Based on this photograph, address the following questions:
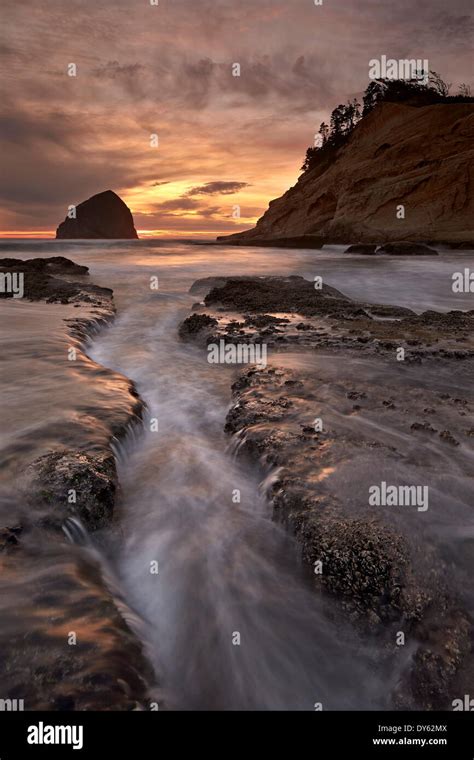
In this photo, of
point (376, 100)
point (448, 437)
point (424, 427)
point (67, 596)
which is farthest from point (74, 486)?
point (376, 100)

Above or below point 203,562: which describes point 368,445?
above

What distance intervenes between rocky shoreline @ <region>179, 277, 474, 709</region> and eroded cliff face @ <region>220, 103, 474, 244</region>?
28942 millimetres

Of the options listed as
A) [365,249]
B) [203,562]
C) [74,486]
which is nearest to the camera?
[203,562]

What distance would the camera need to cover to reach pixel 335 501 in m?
3.74

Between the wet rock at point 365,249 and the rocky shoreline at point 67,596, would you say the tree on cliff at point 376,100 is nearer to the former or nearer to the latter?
the wet rock at point 365,249

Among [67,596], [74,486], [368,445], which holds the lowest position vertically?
[67,596]

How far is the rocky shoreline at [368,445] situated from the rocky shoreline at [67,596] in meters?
1.45

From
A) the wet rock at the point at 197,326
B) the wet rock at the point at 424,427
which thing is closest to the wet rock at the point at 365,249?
the wet rock at the point at 197,326

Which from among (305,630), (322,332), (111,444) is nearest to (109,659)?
(305,630)

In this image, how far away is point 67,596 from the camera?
2.89m

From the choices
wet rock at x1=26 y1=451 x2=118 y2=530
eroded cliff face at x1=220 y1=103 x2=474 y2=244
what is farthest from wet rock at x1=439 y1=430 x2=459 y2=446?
eroded cliff face at x1=220 y1=103 x2=474 y2=244

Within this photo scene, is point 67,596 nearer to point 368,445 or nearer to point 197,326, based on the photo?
point 368,445

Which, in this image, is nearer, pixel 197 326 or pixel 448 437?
pixel 448 437

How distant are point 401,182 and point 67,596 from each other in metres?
43.6
